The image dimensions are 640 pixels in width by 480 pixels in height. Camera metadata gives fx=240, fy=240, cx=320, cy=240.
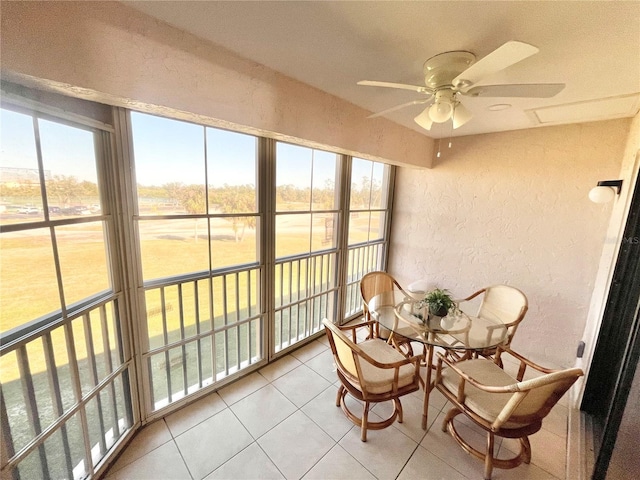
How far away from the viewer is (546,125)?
7.95 feet

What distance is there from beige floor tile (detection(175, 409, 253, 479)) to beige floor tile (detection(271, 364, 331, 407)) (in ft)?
1.46

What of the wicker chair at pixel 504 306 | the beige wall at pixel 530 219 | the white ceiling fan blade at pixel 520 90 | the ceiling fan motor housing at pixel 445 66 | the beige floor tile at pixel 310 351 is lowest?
the beige floor tile at pixel 310 351

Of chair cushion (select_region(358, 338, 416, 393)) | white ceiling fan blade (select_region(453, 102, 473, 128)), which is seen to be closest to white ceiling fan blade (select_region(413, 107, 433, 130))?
white ceiling fan blade (select_region(453, 102, 473, 128))

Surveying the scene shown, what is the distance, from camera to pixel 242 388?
215cm


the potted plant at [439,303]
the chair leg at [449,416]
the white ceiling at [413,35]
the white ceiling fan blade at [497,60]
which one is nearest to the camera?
the white ceiling fan blade at [497,60]

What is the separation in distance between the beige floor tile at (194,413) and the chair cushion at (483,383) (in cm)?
178

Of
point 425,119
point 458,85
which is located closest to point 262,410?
point 425,119

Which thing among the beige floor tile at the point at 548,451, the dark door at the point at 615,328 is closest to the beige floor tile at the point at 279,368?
the beige floor tile at the point at 548,451

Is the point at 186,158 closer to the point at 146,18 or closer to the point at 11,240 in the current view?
the point at 146,18

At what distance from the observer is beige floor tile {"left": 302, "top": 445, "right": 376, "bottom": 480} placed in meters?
1.47

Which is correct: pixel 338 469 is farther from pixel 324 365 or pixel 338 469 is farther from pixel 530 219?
pixel 530 219

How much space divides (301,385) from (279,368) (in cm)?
32

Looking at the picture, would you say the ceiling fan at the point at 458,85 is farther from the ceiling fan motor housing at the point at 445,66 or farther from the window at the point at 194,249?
the window at the point at 194,249

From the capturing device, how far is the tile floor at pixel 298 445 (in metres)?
1.50
